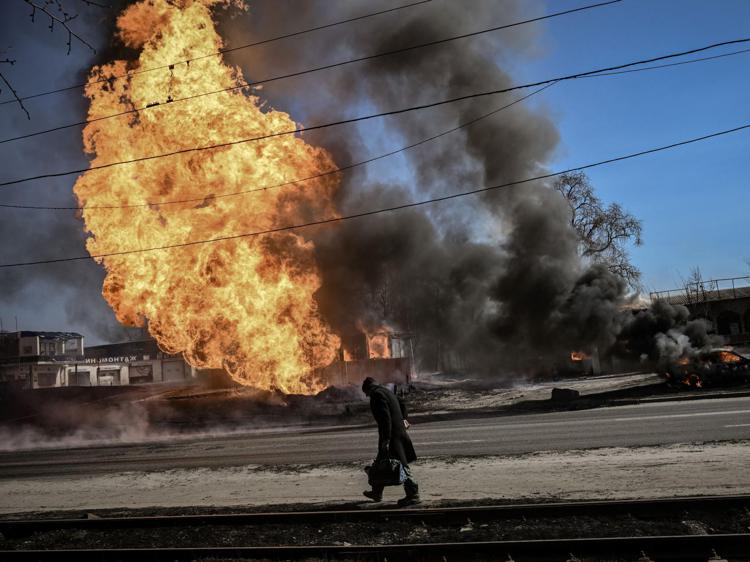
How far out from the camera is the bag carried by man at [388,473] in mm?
7840

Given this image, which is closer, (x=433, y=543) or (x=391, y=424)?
(x=433, y=543)

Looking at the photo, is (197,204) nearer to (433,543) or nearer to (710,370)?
(433,543)

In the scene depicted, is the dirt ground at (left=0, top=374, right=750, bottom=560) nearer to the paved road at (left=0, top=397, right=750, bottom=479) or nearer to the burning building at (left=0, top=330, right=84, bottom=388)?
the paved road at (left=0, top=397, right=750, bottom=479)

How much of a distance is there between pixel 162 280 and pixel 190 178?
3.58 m

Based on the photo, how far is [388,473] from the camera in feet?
25.8

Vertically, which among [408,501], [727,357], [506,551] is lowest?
[506,551]

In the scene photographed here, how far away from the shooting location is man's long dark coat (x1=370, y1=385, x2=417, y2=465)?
808 centimetres

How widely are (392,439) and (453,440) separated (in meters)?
5.80

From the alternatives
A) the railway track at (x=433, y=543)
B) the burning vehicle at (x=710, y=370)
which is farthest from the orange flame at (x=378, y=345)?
the railway track at (x=433, y=543)

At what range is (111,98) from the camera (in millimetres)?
19375

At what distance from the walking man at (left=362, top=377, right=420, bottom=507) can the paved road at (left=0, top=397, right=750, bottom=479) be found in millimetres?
3701

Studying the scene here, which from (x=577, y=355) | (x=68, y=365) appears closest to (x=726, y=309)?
(x=577, y=355)

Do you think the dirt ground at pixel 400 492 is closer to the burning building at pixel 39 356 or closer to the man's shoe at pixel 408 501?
the man's shoe at pixel 408 501

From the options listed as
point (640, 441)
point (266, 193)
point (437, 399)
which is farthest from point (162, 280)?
point (640, 441)
